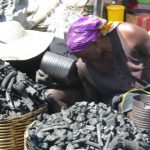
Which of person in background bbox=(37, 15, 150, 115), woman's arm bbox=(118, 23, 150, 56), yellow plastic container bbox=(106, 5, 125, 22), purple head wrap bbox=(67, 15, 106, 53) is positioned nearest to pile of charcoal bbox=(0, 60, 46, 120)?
person in background bbox=(37, 15, 150, 115)

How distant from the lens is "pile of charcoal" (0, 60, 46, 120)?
3408 mm

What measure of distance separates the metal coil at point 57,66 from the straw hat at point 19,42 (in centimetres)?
16

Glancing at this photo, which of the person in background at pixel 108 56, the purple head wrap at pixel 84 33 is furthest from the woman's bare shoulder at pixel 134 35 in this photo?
the purple head wrap at pixel 84 33

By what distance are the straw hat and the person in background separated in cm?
45

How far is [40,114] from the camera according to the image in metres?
3.29

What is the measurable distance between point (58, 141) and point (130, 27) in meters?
1.28

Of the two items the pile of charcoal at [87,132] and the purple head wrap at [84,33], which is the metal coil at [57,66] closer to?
the purple head wrap at [84,33]

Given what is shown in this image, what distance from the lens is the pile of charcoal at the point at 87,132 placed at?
2758 millimetres

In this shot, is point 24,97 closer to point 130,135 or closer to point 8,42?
point 8,42

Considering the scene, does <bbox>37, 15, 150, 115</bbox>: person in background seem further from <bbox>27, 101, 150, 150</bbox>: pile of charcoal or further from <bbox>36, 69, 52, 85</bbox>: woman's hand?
<bbox>27, 101, 150, 150</bbox>: pile of charcoal

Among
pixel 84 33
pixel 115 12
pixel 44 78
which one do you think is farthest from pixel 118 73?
pixel 115 12

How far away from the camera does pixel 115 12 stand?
19.7 feet

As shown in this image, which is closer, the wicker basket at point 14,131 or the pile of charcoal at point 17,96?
the wicker basket at point 14,131

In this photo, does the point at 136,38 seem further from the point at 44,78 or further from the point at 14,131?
the point at 14,131
